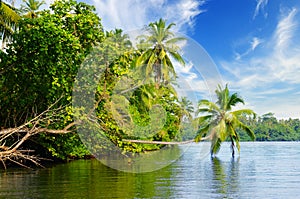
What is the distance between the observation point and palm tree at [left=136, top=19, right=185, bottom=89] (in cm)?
3062

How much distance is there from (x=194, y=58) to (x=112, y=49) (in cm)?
391

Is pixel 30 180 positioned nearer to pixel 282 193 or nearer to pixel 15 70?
pixel 15 70

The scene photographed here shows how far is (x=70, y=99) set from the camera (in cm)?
1825

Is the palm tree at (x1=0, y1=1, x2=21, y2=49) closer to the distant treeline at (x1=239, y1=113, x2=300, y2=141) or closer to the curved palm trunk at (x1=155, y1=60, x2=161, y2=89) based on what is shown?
the curved palm trunk at (x1=155, y1=60, x2=161, y2=89)

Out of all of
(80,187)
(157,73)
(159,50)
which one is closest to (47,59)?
(80,187)

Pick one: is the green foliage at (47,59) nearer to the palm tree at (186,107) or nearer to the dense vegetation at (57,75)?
the dense vegetation at (57,75)

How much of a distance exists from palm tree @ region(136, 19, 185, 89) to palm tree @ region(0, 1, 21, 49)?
40.1ft

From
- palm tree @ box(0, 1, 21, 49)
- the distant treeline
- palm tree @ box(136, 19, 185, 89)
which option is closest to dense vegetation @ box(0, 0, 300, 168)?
palm tree @ box(0, 1, 21, 49)

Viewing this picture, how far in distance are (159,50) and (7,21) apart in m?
16.6

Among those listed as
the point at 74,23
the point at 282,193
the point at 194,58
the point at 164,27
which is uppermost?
the point at 164,27

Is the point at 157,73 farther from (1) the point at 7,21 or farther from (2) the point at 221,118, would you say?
(1) the point at 7,21

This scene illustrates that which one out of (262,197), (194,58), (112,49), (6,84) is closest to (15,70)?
(6,84)

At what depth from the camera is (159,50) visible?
33094mm

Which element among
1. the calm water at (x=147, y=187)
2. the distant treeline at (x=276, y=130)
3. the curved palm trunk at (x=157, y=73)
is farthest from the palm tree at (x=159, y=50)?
the distant treeline at (x=276, y=130)
